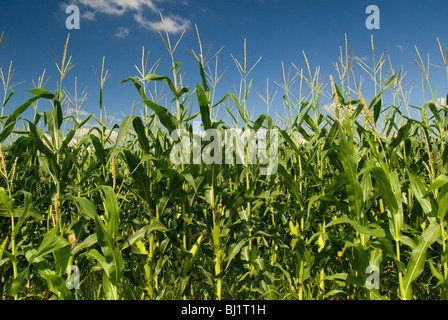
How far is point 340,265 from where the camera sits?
209 centimetres

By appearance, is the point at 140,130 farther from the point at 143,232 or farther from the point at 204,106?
the point at 143,232

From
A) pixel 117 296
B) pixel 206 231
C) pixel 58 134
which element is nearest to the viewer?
pixel 117 296

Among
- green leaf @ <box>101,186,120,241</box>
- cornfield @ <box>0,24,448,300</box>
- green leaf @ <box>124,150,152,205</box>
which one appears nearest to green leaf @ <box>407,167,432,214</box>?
cornfield @ <box>0,24,448,300</box>

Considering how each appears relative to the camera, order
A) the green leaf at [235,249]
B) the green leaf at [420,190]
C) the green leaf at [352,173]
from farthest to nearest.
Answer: the green leaf at [235,249], the green leaf at [420,190], the green leaf at [352,173]

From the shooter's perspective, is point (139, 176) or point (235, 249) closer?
point (139, 176)

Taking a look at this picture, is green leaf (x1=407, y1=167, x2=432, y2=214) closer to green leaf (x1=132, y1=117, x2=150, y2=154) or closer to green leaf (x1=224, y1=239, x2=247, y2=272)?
green leaf (x1=224, y1=239, x2=247, y2=272)

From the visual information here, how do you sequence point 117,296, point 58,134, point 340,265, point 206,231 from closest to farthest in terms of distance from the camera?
point 117,296, point 58,134, point 206,231, point 340,265

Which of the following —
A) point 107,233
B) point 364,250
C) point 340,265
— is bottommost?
point 340,265

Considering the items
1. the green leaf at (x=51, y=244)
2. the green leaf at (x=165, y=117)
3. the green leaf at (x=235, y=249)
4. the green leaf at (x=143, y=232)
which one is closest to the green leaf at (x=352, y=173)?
the green leaf at (x=235, y=249)

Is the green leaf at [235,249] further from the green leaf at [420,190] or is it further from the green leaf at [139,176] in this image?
Result: the green leaf at [420,190]

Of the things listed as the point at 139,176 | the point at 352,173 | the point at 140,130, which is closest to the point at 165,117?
the point at 140,130
